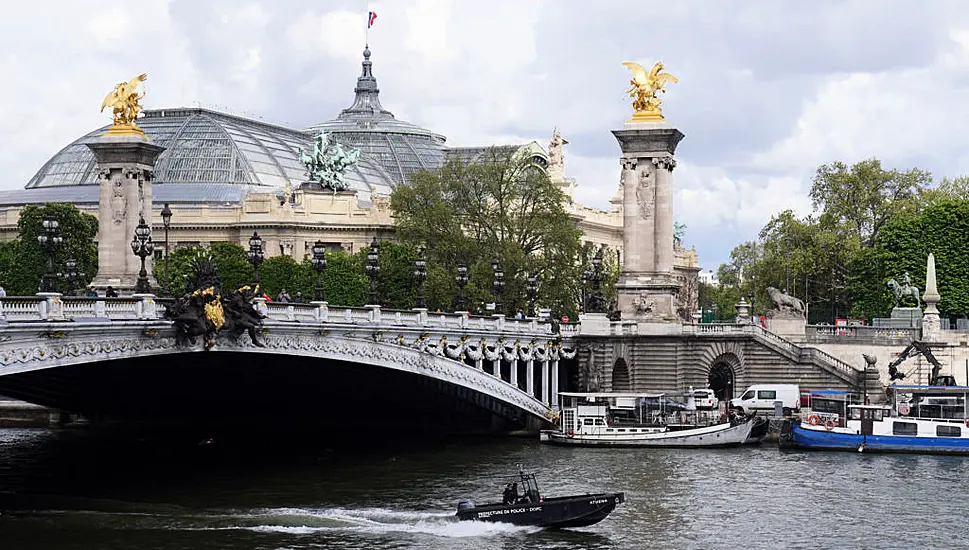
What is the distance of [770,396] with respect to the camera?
83500mm

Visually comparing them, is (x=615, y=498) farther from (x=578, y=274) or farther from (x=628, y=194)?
(x=578, y=274)

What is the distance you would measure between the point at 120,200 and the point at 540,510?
42.0m

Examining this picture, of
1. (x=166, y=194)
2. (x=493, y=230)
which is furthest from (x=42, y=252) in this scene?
(x=166, y=194)

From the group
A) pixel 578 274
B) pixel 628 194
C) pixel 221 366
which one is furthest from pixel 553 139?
pixel 221 366

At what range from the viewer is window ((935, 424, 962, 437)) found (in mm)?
74188

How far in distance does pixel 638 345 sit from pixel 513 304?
22.1m

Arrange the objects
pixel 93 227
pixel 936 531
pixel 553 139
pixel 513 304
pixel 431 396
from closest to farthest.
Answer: pixel 936 531 < pixel 431 396 < pixel 513 304 < pixel 93 227 < pixel 553 139

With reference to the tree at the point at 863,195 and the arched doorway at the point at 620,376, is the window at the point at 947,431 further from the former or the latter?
the tree at the point at 863,195

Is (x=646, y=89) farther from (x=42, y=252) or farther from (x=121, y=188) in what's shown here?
(x=42, y=252)

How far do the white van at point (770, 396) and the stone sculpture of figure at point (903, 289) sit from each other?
2129 centimetres

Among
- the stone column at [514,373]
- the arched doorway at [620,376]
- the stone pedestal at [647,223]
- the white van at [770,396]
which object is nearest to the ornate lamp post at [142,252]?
the stone column at [514,373]

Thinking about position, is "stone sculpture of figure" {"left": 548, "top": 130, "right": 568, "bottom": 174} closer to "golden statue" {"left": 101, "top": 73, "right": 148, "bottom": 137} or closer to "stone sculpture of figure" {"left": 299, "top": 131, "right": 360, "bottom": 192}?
"stone sculpture of figure" {"left": 299, "top": 131, "right": 360, "bottom": 192}

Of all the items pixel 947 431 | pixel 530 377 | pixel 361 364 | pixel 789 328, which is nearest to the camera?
pixel 361 364

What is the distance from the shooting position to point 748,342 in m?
85.7
